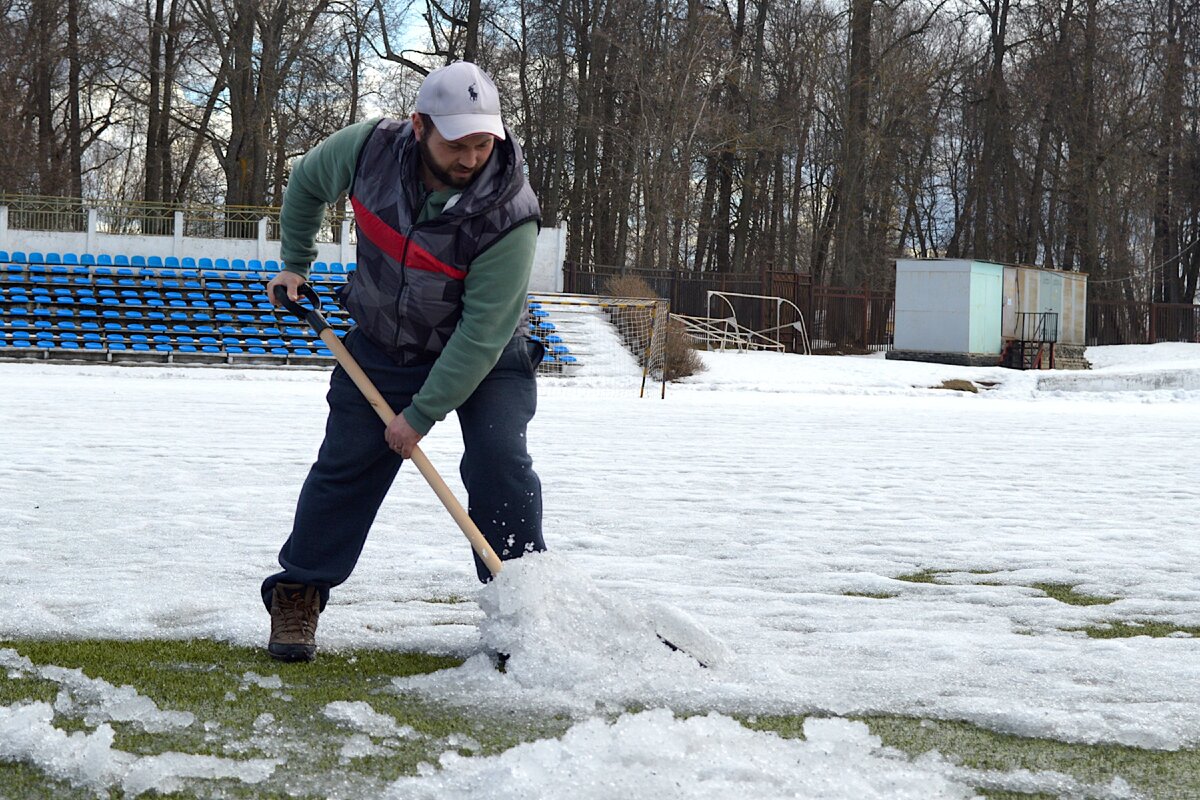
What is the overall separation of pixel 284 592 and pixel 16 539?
8.05 feet

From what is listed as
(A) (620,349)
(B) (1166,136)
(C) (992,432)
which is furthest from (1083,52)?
(C) (992,432)

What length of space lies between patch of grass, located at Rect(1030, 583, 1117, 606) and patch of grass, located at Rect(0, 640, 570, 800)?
7.69 ft

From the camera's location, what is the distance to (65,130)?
139ft

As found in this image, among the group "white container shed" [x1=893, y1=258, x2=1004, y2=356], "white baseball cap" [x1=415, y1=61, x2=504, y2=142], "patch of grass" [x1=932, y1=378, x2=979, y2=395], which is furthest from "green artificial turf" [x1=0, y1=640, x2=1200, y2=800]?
"white container shed" [x1=893, y1=258, x2=1004, y2=356]

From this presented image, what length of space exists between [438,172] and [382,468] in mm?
856

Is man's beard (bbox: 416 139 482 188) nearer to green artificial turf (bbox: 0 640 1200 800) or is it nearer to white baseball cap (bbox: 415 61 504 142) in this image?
white baseball cap (bbox: 415 61 504 142)

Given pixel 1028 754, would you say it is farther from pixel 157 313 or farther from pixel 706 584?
pixel 157 313

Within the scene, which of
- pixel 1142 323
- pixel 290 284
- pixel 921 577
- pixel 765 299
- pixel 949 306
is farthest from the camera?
pixel 1142 323

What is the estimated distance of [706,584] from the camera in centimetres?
514

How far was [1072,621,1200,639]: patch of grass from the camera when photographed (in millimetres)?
4367

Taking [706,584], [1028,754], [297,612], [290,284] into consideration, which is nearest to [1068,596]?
[706,584]

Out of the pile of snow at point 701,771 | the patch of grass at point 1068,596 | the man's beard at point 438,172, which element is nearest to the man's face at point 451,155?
the man's beard at point 438,172

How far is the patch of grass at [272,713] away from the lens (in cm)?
282

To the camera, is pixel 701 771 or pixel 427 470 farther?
pixel 427 470
